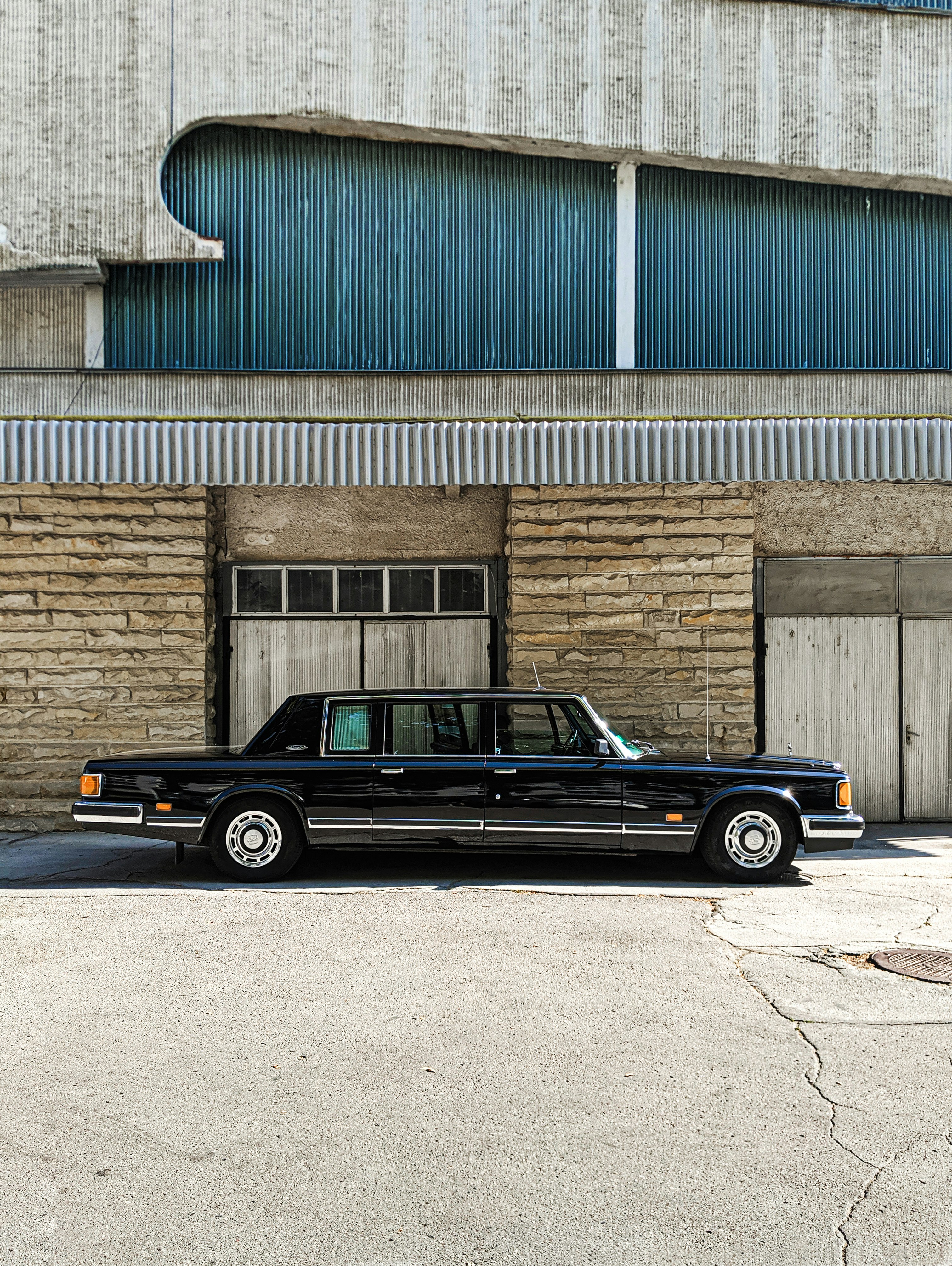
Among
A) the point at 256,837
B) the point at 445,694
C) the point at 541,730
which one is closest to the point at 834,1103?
the point at 541,730

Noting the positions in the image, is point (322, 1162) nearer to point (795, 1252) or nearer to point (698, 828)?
point (795, 1252)

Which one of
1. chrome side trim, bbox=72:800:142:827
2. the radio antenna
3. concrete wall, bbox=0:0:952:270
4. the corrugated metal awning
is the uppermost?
concrete wall, bbox=0:0:952:270

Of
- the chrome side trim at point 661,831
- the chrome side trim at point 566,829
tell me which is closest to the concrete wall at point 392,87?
the chrome side trim at point 566,829

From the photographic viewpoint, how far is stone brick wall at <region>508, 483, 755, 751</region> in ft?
38.4

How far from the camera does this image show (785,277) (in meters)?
12.5

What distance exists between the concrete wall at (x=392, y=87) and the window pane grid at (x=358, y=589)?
3599 millimetres

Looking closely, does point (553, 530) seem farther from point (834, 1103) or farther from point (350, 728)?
point (834, 1103)

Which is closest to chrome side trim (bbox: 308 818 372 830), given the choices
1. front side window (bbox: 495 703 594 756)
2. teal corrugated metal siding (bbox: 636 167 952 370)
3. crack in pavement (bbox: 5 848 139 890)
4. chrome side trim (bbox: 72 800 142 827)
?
front side window (bbox: 495 703 594 756)

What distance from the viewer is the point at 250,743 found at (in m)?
8.57

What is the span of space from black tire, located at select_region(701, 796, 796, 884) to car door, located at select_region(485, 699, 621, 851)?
29.1 inches

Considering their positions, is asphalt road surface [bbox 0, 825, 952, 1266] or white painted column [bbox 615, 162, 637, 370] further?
white painted column [bbox 615, 162, 637, 370]

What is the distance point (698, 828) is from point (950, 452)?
4.94m

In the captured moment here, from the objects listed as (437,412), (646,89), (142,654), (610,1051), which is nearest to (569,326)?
(437,412)

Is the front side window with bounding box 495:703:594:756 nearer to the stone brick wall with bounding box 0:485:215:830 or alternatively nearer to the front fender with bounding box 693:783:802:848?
the front fender with bounding box 693:783:802:848
